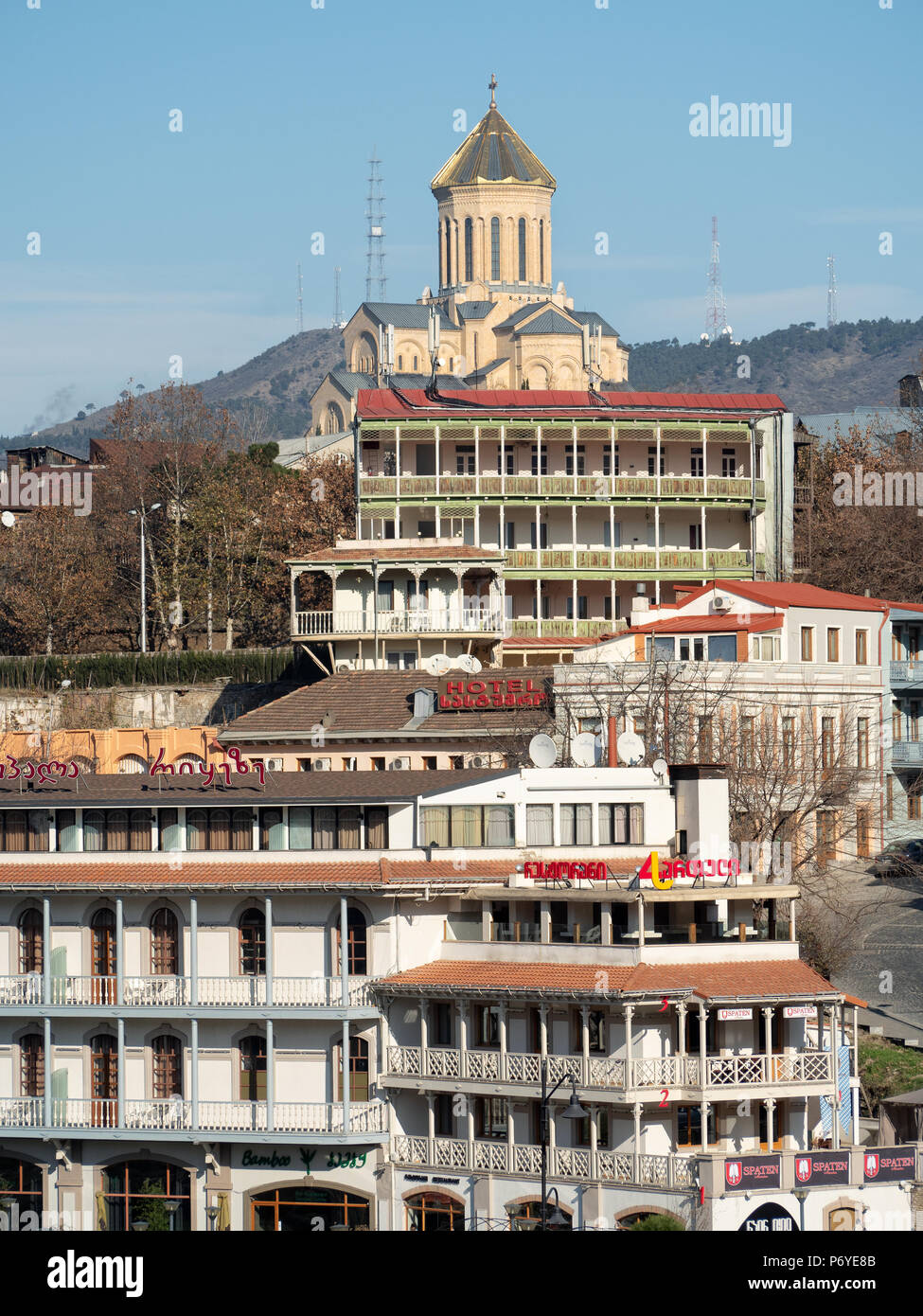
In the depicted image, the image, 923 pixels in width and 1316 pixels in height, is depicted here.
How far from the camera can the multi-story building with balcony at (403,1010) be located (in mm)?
50156

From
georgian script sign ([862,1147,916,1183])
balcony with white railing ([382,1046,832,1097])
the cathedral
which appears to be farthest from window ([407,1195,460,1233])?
the cathedral

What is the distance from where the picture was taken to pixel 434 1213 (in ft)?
173

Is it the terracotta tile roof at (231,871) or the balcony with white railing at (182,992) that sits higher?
the terracotta tile roof at (231,871)

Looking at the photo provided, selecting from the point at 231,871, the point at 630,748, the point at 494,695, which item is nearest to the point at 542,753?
the point at 630,748

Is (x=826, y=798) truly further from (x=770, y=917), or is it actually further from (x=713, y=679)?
(x=770, y=917)

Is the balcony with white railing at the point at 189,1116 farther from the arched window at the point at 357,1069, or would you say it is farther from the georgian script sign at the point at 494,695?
the georgian script sign at the point at 494,695

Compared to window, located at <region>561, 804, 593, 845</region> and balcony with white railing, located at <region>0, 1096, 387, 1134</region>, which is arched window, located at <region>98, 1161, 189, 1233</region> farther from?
window, located at <region>561, 804, 593, 845</region>

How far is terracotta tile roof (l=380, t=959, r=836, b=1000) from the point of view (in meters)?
50.0

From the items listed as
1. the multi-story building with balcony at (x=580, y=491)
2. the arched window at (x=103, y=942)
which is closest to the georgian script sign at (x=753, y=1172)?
the arched window at (x=103, y=942)

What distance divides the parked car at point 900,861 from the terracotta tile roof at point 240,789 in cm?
1914

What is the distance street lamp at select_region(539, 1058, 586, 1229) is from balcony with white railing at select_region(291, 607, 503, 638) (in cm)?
3755

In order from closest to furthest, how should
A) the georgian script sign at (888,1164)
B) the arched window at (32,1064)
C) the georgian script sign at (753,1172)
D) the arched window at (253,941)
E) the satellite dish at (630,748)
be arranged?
the georgian script sign at (753,1172), the georgian script sign at (888,1164), the arched window at (253,941), the arched window at (32,1064), the satellite dish at (630,748)
